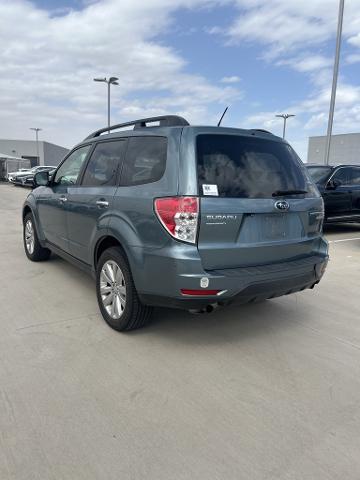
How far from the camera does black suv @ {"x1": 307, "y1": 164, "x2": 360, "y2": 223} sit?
31.5 feet

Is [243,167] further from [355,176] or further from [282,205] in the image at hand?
[355,176]

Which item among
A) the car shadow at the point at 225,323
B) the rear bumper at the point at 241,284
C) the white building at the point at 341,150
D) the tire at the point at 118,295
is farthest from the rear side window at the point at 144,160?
the white building at the point at 341,150

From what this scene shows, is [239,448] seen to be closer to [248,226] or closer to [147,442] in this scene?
[147,442]

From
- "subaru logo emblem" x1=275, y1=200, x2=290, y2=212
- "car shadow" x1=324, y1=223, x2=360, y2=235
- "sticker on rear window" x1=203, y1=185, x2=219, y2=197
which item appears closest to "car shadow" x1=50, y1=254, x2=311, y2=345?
"subaru logo emblem" x1=275, y1=200, x2=290, y2=212

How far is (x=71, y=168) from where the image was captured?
16.6ft

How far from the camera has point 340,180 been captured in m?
9.88

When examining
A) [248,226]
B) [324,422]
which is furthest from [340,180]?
[324,422]

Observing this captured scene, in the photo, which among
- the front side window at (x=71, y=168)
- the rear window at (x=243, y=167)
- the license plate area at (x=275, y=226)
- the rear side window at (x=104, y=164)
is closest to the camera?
the rear window at (x=243, y=167)

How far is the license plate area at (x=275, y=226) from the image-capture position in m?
3.32

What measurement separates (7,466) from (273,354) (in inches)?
82.7

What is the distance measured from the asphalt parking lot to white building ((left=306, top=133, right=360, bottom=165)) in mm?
54325

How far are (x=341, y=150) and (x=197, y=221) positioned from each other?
59.5m

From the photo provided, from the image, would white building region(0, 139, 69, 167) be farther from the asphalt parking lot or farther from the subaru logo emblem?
the subaru logo emblem

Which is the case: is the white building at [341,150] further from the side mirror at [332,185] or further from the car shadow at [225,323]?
the car shadow at [225,323]
